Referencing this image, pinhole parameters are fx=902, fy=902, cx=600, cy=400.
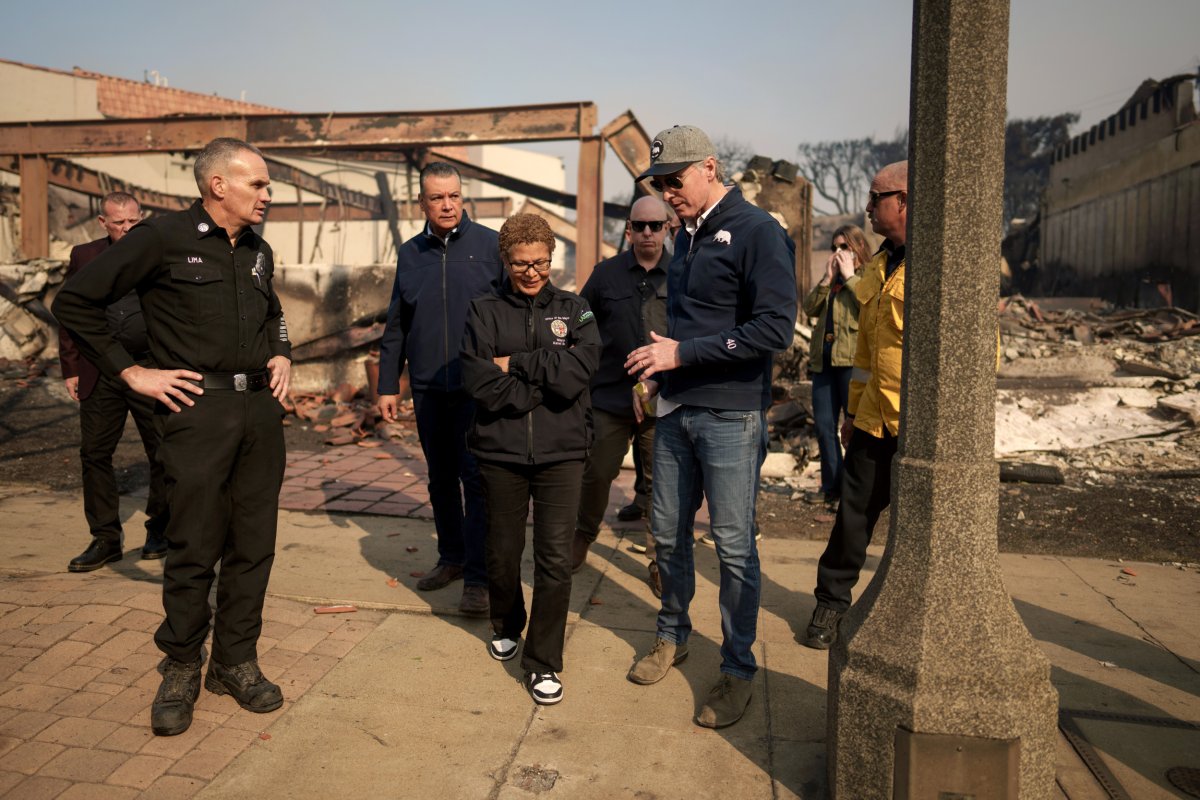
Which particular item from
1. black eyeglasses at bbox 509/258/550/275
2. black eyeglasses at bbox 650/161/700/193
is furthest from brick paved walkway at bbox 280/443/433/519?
black eyeglasses at bbox 650/161/700/193

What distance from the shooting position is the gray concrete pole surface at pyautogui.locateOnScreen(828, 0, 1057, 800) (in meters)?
2.45

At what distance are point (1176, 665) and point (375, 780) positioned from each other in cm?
339

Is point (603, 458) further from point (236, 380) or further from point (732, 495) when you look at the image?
point (236, 380)

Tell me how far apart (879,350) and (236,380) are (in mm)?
2645

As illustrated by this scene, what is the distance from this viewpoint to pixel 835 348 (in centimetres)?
647

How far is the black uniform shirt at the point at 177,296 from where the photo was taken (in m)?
3.13

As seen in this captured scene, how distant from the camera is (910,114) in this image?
2611 millimetres

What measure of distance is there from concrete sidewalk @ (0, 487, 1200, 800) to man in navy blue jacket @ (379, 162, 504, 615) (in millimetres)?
602

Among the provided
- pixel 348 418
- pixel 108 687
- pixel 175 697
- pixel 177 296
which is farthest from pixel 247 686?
pixel 348 418

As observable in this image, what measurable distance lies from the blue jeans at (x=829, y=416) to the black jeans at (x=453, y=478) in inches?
117

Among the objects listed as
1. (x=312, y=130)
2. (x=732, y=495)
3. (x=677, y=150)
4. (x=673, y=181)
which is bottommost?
(x=732, y=495)

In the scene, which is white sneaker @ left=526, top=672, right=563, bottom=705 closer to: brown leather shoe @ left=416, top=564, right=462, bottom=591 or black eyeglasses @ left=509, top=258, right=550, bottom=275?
brown leather shoe @ left=416, top=564, right=462, bottom=591

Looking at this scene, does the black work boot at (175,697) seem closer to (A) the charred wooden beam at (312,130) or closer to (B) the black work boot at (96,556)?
(B) the black work boot at (96,556)

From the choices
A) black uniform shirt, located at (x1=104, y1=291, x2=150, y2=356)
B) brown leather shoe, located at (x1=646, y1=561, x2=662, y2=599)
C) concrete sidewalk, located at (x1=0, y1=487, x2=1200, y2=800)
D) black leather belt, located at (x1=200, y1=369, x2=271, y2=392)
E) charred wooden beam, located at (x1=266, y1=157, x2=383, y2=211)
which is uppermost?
charred wooden beam, located at (x1=266, y1=157, x2=383, y2=211)
